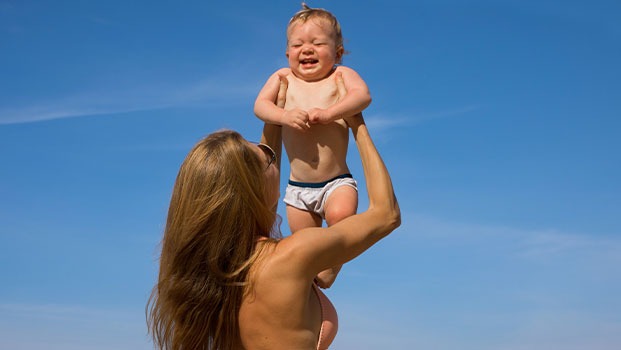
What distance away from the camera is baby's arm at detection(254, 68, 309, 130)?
5223 mm

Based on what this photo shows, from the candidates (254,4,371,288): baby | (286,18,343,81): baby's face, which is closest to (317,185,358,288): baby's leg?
(254,4,371,288): baby

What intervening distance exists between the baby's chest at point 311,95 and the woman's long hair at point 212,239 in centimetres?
169

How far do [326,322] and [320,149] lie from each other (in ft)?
6.39

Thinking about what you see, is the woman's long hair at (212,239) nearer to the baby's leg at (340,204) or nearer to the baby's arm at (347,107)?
the baby's arm at (347,107)

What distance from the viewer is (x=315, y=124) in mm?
5492

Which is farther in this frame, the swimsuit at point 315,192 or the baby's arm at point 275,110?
the swimsuit at point 315,192

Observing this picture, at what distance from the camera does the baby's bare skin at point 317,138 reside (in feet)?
18.6

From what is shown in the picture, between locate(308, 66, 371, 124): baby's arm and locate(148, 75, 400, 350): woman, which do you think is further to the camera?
locate(308, 66, 371, 124): baby's arm

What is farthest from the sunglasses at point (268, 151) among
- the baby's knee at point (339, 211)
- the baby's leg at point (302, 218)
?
the baby's leg at point (302, 218)

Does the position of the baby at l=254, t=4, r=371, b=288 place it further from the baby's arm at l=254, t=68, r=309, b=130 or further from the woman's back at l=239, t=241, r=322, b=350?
the woman's back at l=239, t=241, r=322, b=350

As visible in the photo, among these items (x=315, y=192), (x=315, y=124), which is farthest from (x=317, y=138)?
(x=315, y=192)

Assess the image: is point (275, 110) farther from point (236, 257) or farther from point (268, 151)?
point (236, 257)

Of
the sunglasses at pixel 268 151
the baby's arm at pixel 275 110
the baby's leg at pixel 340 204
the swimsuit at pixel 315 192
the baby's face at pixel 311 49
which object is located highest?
the baby's face at pixel 311 49

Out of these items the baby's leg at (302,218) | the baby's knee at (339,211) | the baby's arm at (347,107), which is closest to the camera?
the baby's arm at (347,107)
